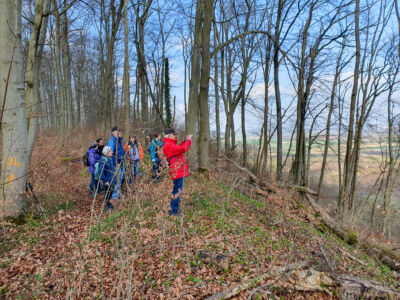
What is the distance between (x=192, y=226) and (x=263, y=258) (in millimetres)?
1545

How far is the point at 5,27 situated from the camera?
421 centimetres

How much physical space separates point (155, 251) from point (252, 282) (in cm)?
167

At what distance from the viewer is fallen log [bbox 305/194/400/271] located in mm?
6441

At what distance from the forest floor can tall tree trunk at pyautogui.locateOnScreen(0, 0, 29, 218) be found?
0.60 m

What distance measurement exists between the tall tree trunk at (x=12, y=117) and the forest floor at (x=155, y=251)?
1.98 ft

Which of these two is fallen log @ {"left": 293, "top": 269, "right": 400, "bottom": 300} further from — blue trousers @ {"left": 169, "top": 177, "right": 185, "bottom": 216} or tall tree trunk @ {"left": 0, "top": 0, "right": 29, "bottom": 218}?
tall tree trunk @ {"left": 0, "top": 0, "right": 29, "bottom": 218}

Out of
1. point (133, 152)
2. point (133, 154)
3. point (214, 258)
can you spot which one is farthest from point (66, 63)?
point (214, 258)

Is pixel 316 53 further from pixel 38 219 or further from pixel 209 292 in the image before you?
pixel 38 219

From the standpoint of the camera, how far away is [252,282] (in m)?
3.29

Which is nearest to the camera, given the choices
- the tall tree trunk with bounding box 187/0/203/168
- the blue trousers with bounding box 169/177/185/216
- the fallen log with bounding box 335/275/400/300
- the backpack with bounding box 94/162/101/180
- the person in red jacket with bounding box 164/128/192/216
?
the fallen log with bounding box 335/275/400/300

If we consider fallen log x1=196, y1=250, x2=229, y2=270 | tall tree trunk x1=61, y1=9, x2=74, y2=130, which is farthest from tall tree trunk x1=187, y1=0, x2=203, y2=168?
tall tree trunk x1=61, y1=9, x2=74, y2=130

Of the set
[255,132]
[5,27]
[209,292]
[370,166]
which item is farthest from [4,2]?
[370,166]

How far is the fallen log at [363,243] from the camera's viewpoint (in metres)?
6.44

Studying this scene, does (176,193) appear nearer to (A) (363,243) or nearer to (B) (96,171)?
(B) (96,171)
